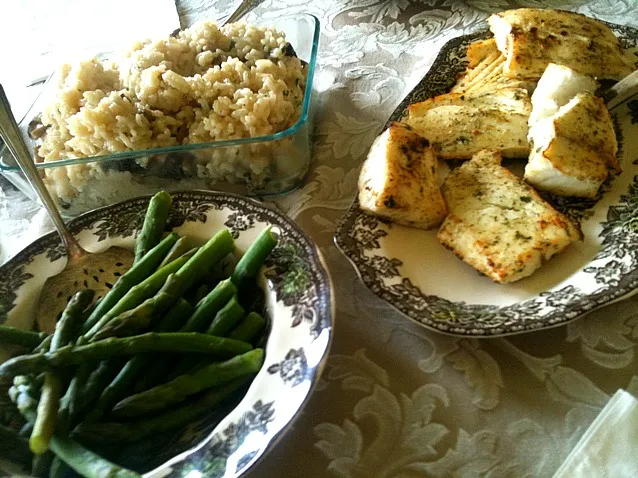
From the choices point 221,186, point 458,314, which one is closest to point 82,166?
point 221,186

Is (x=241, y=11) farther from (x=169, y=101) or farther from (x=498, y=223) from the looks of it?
(x=498, y=223)

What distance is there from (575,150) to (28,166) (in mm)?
1248

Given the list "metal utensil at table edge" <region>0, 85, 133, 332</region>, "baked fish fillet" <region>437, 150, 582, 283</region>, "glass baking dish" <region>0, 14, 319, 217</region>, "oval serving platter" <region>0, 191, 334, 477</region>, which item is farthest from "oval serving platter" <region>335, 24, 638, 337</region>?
"metal utensil at table edge" <region>0, 85, 133, 332</region>

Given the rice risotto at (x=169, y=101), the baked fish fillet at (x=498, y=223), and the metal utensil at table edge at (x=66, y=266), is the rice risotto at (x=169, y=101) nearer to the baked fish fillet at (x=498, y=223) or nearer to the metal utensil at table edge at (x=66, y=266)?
the metal utensil at table edge at (x=66, y=266)

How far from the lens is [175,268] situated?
1.10m

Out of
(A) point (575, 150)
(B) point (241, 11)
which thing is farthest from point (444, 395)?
(B) point (241, 11)

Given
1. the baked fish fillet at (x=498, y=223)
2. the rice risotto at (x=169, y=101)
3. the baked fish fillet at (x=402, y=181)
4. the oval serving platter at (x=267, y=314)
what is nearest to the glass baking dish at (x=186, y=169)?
the rice risotto at (x=169, y=101)

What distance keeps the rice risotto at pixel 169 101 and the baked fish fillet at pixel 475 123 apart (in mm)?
352

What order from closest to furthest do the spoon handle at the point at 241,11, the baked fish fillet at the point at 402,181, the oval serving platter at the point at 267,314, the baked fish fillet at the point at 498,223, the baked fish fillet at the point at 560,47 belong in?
the oval serving platter at the point at 267,314 → the baked fish fillet at the point at 498,223 → the baked fish fillet at the point at 402,181 → the baked fish fillet at the point at 560,47 → the spoon handle at the point at 241,11

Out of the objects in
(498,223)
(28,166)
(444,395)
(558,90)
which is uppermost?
(28,166)

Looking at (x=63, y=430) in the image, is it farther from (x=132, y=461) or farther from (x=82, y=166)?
(x=82, y=166)

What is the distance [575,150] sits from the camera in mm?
1216

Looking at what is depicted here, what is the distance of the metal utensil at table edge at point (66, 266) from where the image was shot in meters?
1.16

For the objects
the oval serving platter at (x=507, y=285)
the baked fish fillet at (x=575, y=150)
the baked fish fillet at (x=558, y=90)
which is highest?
the baked fish fillet at (x=558, y=90)
